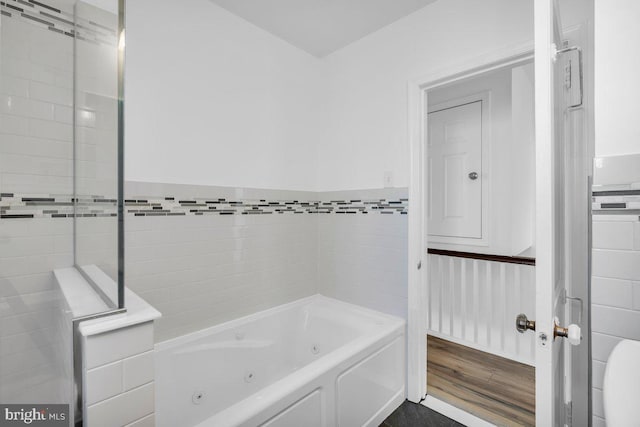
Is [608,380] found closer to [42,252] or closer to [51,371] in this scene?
[51,371]

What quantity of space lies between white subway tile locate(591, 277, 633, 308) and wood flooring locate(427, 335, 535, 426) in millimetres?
1076


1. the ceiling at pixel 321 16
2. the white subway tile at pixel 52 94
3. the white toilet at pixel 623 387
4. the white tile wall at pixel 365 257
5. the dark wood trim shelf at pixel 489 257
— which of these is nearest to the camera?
the white toilet at pixel 623 387

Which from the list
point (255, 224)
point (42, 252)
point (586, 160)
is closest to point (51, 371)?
point (42, 252)

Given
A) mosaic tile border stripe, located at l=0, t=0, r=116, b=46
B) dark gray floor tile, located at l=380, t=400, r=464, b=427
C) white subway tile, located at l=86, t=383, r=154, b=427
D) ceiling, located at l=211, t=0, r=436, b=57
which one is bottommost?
dark gray floor tile, located at l=380, t=400, r=464, b=427

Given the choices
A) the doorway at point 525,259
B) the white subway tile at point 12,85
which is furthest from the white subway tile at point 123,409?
the white subway tile at point 12,85

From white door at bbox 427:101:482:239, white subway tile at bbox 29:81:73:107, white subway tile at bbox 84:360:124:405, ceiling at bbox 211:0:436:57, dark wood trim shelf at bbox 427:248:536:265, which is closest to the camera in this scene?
white subway tile at bbox 84:360:124:405

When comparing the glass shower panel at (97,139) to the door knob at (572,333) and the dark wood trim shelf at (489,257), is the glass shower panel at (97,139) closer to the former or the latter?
the door knob at (572,333)

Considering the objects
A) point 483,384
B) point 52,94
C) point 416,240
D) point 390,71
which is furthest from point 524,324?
point 52,94

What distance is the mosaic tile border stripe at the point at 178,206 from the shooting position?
3.99ft

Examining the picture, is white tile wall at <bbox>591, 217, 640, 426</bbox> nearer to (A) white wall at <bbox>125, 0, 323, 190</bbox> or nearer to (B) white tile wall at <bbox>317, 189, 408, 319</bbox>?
(B) white tile wall at <bbox>317, 189, 408, 319</bbox>

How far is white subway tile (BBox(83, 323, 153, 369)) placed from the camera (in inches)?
30.9

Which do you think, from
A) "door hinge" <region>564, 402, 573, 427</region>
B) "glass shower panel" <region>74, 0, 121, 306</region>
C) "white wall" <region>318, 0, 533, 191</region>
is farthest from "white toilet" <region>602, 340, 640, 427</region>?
"white wall" <region>318, 0, 533, 191</region>

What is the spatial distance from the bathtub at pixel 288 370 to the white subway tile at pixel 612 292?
3.33 feet

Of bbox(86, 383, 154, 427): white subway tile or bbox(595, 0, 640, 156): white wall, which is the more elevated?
bbox(595, 0, 640, 156): white wall
